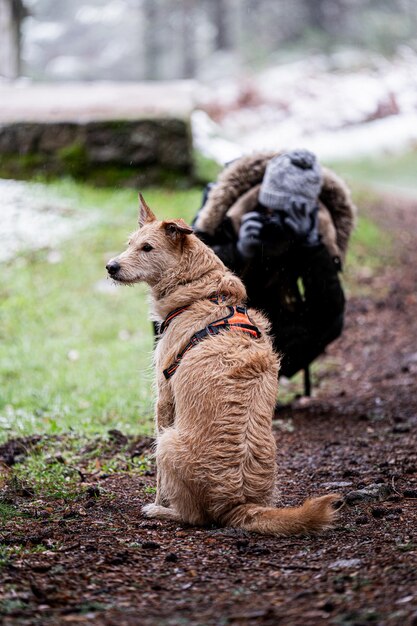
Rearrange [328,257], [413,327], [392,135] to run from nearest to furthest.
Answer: [328,257] → [413,327] → [392,135]

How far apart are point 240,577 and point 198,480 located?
0.77 m

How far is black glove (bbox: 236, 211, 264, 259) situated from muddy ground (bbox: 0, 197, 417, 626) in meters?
1.58

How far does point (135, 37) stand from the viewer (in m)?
46.6

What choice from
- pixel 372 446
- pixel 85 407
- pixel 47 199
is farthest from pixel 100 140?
pixel 372 446

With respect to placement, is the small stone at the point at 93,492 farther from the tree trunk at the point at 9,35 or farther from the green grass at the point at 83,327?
the tree trunk at the point at 9,35

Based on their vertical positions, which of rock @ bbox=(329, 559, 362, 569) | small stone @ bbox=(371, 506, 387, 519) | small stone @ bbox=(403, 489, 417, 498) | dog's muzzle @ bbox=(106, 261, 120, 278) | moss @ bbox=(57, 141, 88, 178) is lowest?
moss @ bbox=(57, 141, 88, 178)

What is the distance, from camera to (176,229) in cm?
499

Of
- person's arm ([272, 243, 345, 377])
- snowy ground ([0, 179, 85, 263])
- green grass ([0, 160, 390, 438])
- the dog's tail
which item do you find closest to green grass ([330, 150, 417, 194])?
green grass ([0, 160, 390, 438])

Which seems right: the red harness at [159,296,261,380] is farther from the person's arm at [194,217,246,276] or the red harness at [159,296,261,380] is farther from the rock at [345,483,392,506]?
the person's arm at [194,217,246,276]

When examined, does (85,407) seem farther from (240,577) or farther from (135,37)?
(135,37)

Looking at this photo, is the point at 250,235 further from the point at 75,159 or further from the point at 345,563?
the point at 75,159

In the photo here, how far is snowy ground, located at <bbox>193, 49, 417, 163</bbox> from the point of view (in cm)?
2653

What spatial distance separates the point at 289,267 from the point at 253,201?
677 mm

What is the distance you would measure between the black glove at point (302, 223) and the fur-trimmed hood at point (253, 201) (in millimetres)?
241
